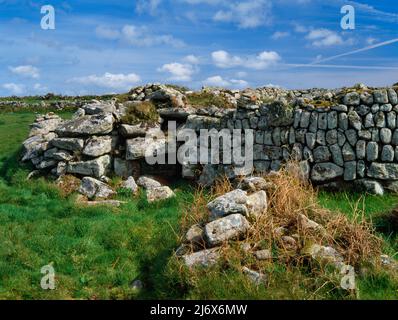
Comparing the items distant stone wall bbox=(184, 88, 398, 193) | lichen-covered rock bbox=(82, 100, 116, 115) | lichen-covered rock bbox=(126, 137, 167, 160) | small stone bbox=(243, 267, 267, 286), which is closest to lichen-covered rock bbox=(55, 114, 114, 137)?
lichen-covered rock bbox=(82, 100, 116, 115)

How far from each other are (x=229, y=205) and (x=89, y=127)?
10.0 m

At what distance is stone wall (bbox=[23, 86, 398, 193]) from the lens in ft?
47.8

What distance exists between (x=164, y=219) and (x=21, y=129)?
62.3 feet

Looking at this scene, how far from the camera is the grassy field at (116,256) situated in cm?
776

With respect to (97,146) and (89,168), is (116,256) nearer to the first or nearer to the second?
(89,168)

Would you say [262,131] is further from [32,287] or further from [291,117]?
[32,287]

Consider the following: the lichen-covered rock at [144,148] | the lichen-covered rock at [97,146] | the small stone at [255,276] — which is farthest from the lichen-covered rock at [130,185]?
the small stone at [255,276]

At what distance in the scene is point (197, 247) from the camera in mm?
8859

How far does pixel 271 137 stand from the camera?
1623cm

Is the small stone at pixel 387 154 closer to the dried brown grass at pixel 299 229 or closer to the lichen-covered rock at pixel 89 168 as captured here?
the dried brown grass at pixel 299 229

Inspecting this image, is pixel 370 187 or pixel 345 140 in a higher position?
pixel 345 140

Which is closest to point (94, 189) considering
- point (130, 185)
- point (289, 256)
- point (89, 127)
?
point (130, 185)

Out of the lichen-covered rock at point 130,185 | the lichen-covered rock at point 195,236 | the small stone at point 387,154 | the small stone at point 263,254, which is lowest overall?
the small stone at point 263,254

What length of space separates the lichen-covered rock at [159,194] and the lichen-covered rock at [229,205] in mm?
5464
